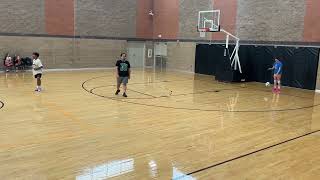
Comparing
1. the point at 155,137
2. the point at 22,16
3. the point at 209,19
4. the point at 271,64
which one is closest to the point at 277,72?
the point at 271,64

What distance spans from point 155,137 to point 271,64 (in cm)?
1259

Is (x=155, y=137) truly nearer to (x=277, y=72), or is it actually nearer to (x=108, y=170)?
(x=108, y=170)

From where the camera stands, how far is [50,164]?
4.92 meters

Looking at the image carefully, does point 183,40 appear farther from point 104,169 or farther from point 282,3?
point 104,169

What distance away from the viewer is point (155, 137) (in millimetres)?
6598

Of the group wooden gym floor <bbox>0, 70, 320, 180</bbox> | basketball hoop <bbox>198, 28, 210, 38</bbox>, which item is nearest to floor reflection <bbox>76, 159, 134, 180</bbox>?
wooden gym floor <bbox>0, 70, 320, 180</bbox>

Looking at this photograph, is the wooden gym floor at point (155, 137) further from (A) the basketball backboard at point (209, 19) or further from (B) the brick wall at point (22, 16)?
(A) the basketball backboard at point (209, 19)

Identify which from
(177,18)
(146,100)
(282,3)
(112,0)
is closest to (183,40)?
(177,18)

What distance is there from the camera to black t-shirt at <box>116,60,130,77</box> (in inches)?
433

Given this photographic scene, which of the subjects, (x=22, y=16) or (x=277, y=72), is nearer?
(x=277, y=72)

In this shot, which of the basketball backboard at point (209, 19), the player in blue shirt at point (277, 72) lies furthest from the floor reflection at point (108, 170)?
the basketball backboard at point (209, 19)

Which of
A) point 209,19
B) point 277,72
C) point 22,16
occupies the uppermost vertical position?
point 209,19

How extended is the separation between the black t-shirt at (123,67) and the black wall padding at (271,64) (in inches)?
295

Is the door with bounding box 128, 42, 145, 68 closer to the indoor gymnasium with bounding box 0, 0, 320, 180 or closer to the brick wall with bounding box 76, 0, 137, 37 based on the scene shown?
the indoor gymnasium with bounding box 0, 0, 320, 180
